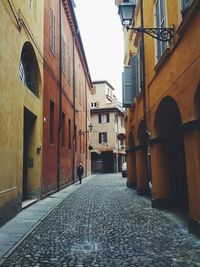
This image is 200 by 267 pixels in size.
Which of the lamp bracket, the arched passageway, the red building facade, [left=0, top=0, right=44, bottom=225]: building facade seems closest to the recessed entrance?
[left=0, top=0, right=44, bottom=225]: building facade

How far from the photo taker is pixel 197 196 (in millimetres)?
6844

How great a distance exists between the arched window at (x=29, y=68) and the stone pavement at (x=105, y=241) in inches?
198

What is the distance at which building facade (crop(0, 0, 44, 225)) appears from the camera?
852cm

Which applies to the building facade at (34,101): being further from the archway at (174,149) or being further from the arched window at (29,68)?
the archway at (174,149)

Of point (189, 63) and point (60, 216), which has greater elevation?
point (189, 63)

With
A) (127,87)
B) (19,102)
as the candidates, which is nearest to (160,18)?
(19,102)

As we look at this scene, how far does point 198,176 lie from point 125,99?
942 centimetres

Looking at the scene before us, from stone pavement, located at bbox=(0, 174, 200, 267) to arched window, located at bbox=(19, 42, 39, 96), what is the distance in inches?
198

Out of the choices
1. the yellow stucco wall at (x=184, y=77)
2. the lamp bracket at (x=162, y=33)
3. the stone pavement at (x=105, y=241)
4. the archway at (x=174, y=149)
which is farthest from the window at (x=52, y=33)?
the stone pavement at (x=105, y=241)

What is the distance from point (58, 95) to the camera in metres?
18.0

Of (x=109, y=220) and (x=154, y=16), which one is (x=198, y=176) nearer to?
(x=109, y=220)

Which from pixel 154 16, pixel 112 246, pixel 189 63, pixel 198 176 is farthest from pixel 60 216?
pixel 154 16

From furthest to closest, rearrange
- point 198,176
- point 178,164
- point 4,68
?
point 178,164 → point 4,68 → point 198,176

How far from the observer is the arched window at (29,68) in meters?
12.0
